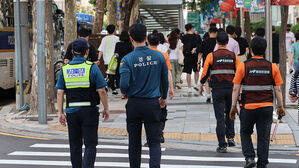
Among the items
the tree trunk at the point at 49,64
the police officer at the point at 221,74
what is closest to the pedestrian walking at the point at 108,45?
the tree trunk at the point at 49,64

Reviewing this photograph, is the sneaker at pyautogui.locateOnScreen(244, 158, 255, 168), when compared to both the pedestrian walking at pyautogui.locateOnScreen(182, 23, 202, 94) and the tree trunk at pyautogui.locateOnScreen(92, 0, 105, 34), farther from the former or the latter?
the tree trunk at pyautogui.locateOnScreen(92, 0, 105, 34)

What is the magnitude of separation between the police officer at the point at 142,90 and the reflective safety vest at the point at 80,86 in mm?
423

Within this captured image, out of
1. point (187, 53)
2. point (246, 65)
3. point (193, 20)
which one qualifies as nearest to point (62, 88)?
point (246, 65)

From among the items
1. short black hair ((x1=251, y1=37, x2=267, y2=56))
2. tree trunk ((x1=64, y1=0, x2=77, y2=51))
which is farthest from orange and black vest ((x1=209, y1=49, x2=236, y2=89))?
tree trunk ((x1=64, y1=0, x2=77, y2=51))

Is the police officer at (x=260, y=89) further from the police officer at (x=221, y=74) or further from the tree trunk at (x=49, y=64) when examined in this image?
the tree trunk at (x=49, y=64)

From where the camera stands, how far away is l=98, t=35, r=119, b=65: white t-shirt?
1627cm

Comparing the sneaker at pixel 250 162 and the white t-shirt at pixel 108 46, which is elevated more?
the white t-shirt at pixel 108 46

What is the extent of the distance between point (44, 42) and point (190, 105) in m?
4.62

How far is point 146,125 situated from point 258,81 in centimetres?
164

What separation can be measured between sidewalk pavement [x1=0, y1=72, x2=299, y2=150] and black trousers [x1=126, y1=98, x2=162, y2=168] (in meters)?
3.75

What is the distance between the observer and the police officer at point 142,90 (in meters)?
6.54

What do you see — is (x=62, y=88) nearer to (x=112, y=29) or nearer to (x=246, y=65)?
(x=246, y=65)

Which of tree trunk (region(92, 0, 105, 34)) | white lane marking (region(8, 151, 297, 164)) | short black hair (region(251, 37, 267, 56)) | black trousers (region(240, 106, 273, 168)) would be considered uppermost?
tree trunk (region(92, 0, 105, 34))

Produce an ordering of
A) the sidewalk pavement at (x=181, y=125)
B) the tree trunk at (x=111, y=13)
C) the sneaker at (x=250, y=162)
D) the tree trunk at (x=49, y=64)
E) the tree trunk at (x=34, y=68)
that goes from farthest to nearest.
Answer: the tree trunk at (x=111, y=13)
the tree trunk at (x=34, y=68)
the tree trunk at (x=49, y=64)
the sidewalk pavement at (x=181, y=125)
the sneaker at (x=250, y=162)
